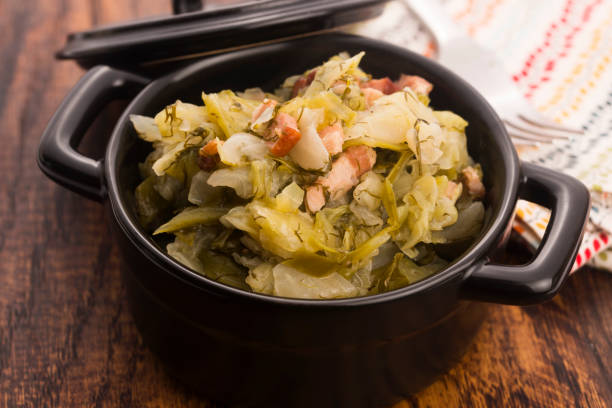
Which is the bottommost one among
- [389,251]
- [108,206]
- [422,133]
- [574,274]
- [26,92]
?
[574,274]

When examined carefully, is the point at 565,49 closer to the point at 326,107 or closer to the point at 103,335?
→ the point at 326,107

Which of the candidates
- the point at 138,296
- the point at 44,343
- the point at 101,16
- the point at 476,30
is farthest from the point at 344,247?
the point at 101,16

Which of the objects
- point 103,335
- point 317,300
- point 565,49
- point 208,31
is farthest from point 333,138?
point 565,49

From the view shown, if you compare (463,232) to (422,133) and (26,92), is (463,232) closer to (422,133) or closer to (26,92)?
(422,133)

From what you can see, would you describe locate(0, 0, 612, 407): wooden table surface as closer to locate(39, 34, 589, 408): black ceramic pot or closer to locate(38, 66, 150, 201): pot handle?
locate(39, 34, 589, 408): black ceramic pot

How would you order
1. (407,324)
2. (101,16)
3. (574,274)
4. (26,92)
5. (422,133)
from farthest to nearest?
(101,16), (26,92), (574,274), (422,133), (407,324)

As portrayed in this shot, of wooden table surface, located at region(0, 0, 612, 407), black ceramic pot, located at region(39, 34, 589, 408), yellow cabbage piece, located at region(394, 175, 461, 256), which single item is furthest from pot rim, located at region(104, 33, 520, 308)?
wooden table surface, located at region(0, 0, 612, 407)

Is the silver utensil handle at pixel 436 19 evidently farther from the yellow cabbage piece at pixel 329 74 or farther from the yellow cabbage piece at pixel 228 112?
the yellow cabbage piece at pixel 228 112
